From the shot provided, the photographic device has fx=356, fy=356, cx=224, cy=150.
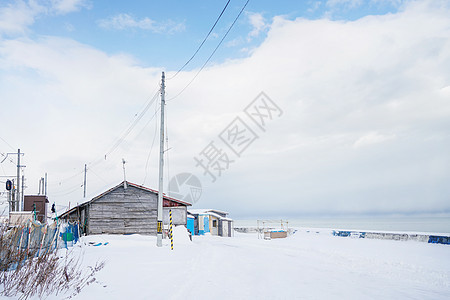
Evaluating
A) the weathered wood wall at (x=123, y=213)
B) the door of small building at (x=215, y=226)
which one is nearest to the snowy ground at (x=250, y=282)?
the weathered wood wall at (x=123, y=213)

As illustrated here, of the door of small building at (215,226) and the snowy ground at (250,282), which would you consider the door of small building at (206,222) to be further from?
the snowy ground at (250,282)

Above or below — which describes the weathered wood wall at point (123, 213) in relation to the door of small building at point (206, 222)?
above

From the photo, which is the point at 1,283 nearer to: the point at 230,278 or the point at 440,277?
the point at 230,278

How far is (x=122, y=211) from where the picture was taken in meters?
28.3

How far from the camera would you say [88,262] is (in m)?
12.5

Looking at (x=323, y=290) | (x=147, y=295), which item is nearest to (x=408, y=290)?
(x=323, y=290)

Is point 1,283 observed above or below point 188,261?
above

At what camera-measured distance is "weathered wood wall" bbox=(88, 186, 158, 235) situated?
28.0m

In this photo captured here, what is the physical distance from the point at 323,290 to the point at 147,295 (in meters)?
4.61

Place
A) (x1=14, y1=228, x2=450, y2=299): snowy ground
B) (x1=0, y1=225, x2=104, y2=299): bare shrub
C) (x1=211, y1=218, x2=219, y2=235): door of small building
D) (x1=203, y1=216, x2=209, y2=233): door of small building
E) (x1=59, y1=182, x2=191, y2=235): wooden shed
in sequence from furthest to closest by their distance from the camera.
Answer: (x1=211, y1=218, x2=219, y2=235): door of small building, (x1=203, y1=216, x2=209, y2=233): door of small building, (x1=59, y1=182, x2=191, y2=235): wooden shed, (x1=14, y1=228, x2=450, y2=299): snowy ground, (x1=0, y1=225, x2=104, y2=299): bare shrub

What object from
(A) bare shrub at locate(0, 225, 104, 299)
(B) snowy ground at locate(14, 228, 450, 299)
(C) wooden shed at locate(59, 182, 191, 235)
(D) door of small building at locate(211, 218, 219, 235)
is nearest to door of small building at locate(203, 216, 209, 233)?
(D) door of small building at locate(211, 218, 219, 235)

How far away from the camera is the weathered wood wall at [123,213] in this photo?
91.9 ft

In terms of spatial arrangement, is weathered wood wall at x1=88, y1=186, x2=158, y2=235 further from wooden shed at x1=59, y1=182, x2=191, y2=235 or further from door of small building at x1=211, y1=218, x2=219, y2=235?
door of small building at x1=211, y1=218, x2=219, y2=235

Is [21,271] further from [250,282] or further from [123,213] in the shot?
[123,213]
